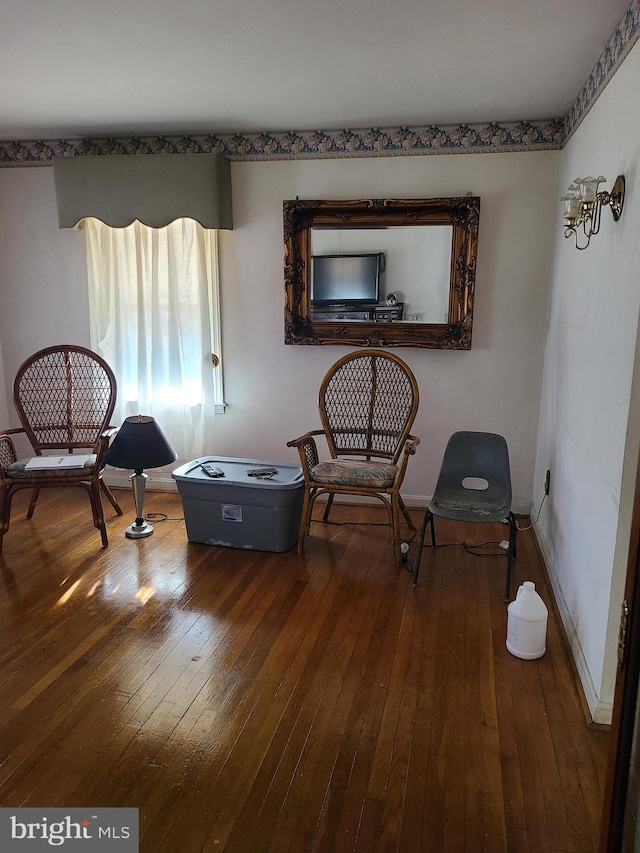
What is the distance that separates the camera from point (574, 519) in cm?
262

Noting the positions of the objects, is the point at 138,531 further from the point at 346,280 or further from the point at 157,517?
the point at 346,280

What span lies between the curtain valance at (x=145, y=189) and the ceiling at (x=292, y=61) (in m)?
0.22

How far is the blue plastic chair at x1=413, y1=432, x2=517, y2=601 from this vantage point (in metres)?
3.01

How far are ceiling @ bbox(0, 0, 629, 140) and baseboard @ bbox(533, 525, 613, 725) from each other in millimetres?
2302

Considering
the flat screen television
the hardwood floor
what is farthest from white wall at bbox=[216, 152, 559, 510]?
the hardwood floor

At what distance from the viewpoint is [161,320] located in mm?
4188

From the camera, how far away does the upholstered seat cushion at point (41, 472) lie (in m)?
3.45

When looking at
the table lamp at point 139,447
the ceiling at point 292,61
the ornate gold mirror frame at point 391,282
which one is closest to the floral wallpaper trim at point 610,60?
the ceiling at point 292,61

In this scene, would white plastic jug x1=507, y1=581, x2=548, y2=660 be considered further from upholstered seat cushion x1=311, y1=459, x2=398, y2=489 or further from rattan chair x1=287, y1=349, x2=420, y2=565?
rattan chair x1=287, y1=349, x2=420, y2=565

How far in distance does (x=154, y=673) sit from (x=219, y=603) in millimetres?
589

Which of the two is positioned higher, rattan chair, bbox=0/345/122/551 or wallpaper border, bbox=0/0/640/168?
wallpaper border, bbox=0/0/640/168

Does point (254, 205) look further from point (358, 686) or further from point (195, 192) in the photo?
point (358, 686)

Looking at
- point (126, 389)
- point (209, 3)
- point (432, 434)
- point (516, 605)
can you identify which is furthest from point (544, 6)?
point (126, 389)

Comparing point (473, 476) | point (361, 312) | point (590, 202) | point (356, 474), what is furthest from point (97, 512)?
point (590, 202)
